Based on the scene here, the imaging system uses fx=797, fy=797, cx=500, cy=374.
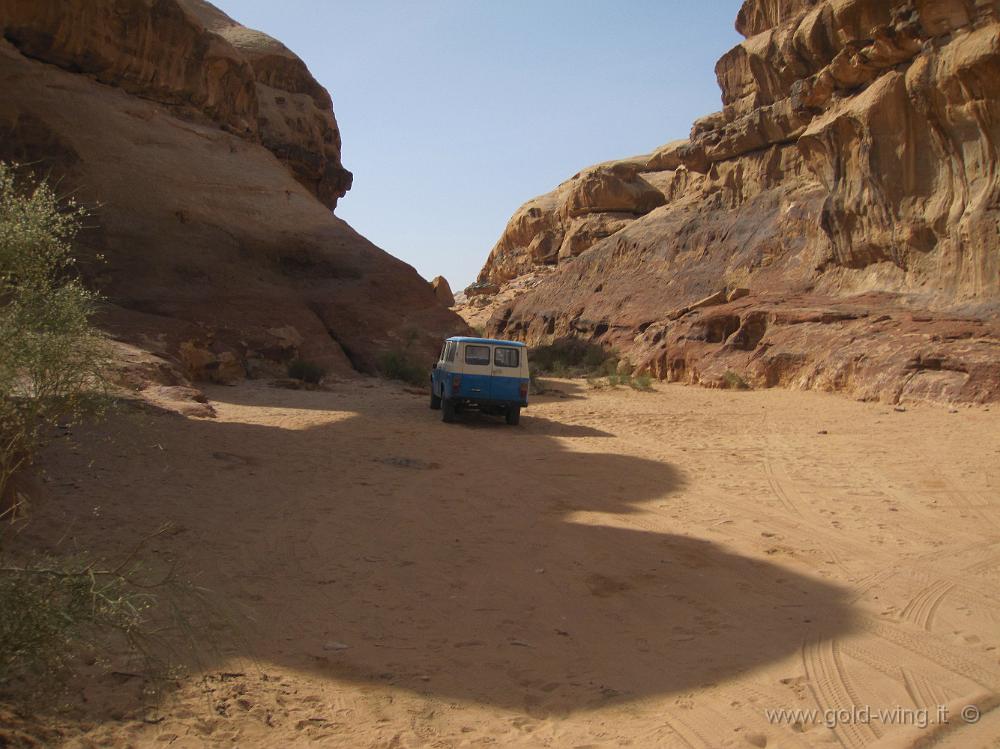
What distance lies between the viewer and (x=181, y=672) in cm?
407

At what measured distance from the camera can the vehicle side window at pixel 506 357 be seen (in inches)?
610

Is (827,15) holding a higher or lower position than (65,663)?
higher

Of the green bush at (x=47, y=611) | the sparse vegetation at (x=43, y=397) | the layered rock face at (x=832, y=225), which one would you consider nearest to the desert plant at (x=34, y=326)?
the sparse vegetation at (x=43, y=397)

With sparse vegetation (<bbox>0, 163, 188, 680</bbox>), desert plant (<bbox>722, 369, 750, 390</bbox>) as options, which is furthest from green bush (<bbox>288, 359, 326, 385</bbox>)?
sparse vegetation (<bbox>0, 163, 188, 680</bbox>)

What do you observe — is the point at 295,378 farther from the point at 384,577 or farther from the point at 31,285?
the point at 31,285

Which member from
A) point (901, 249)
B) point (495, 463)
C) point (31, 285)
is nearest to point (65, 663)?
point (31, 285)

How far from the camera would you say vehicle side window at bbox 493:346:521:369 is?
610 inches

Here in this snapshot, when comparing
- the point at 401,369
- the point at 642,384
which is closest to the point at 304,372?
the point at 401,369

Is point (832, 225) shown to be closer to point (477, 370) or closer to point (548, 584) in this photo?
point (477, 370)

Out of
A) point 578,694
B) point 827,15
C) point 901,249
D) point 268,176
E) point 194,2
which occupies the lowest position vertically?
point 578,694

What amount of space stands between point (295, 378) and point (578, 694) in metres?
17.8

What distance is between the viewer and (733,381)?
69.5ft

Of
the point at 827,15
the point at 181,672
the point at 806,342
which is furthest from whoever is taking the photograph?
the point at 827,15

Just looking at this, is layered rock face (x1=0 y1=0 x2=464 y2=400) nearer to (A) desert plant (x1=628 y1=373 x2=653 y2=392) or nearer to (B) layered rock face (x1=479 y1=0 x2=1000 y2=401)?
(A) desert plant (x1=628 y1=373 x2=653 y2=392)
